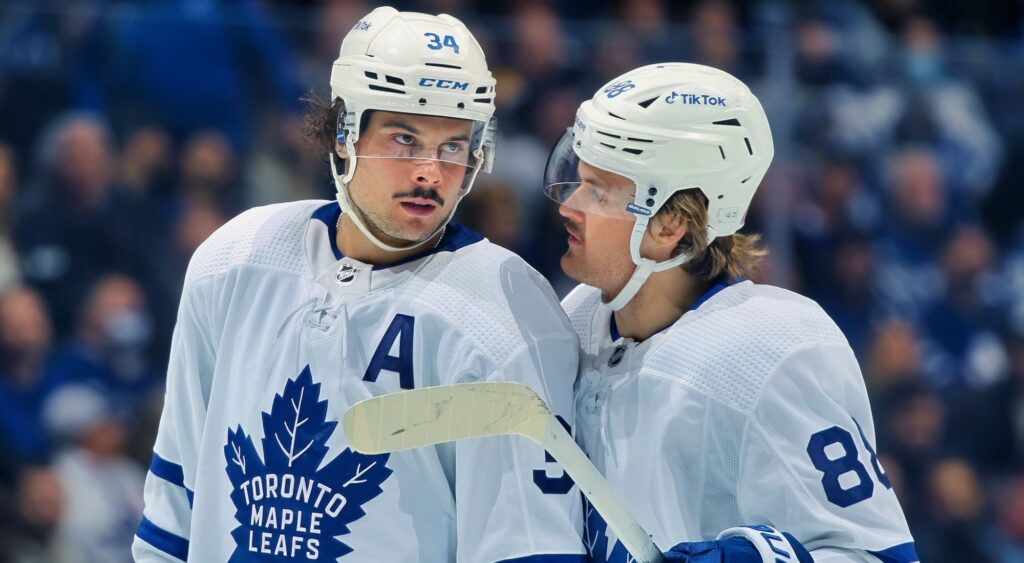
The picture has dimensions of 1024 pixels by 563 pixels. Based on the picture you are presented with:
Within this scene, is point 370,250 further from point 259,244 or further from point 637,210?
point 637,210

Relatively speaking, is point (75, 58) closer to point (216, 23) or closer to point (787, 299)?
point (216, 23)

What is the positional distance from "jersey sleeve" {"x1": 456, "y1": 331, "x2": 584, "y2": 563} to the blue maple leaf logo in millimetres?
136

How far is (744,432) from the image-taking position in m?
1.95

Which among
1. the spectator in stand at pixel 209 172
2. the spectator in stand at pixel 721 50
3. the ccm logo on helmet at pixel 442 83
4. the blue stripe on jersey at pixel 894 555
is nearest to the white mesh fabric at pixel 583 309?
the ccm logo on helmet at pixel 442 83

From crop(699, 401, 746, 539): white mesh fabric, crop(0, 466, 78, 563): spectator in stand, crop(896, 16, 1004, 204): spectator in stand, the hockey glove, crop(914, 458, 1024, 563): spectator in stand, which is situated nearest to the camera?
the hockey glove

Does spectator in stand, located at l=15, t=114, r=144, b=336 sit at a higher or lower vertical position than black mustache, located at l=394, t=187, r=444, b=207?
lower

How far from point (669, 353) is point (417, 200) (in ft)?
1.43

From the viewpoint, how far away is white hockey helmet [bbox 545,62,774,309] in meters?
2.10

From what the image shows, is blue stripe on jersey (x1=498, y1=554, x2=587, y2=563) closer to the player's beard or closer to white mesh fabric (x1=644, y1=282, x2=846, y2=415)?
white mesh fabric (x1=644, y1=282, x2=846, y2=415)

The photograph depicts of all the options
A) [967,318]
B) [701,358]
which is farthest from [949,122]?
[701,358]

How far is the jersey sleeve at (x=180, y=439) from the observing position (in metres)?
2.25

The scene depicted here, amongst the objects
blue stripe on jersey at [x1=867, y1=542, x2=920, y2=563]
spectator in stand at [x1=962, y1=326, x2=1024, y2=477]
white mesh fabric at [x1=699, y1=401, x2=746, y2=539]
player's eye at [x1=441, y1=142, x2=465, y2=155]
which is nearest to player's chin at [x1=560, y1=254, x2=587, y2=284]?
player's eye at [x1=441, y1=142, x2=465, y2=155]

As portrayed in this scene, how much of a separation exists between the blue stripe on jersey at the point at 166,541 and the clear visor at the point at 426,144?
684 millimetres

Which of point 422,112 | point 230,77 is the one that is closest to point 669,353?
point 422,112
